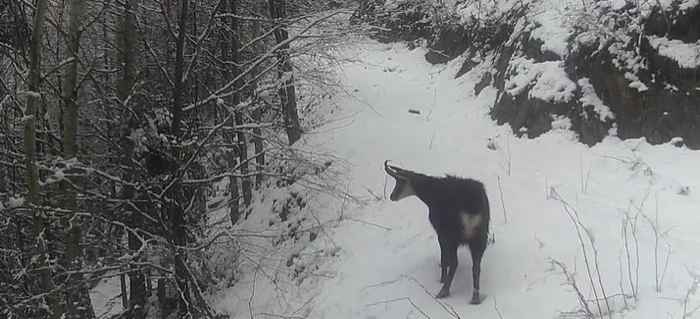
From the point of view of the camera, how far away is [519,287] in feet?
17.6

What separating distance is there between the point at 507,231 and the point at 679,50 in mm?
3506

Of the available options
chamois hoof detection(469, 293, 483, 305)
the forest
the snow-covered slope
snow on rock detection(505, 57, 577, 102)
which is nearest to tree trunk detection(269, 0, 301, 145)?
the snow-covered slope

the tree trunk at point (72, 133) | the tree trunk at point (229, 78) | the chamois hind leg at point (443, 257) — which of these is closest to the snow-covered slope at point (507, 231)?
the chamois hind leg at point (443, 257)

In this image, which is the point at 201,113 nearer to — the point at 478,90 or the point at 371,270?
the point at 371,270

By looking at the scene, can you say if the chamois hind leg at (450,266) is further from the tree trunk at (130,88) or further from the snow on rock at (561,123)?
the snow on rock at (561,123)

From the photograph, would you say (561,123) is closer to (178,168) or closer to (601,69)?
(601,69)

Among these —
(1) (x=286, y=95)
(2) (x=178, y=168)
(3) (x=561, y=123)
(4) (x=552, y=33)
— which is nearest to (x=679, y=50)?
(3) (x=561, y=123)

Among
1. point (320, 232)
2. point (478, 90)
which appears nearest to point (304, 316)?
point (320, 232)

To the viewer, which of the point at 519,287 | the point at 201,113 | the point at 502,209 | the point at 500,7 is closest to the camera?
the point at 519,287

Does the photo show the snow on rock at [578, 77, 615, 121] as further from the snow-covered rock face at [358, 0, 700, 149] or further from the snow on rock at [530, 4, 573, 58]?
the snow on rock at [530, 4, 573, 58]

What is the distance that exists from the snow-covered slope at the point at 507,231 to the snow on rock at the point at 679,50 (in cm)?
111

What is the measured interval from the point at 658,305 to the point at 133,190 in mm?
5699

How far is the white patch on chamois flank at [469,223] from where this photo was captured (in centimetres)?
535

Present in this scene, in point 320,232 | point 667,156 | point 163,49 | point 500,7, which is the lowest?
point 320,232
